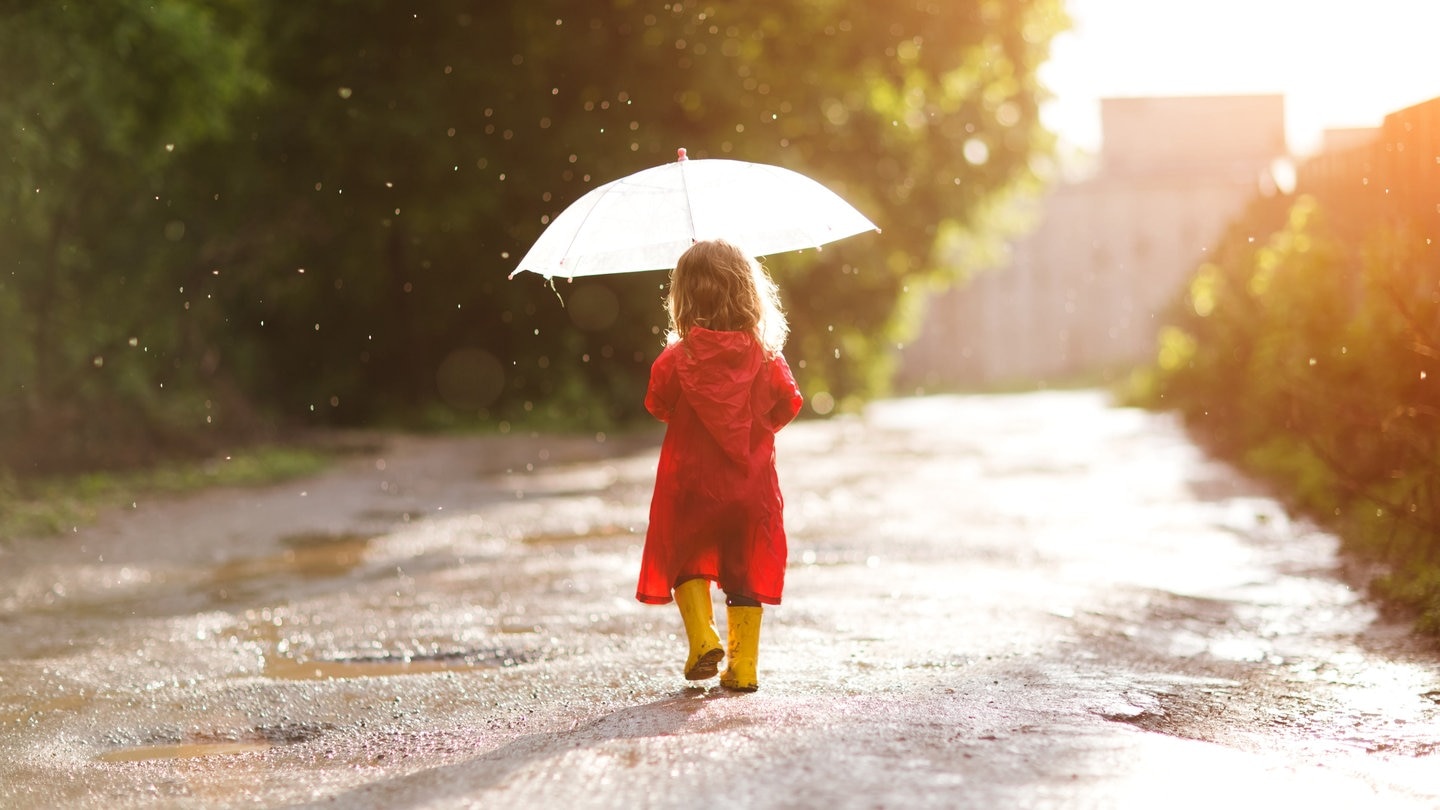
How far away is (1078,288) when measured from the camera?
2972 centimetres

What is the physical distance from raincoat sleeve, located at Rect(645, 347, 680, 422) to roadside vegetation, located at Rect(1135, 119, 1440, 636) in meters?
3.11

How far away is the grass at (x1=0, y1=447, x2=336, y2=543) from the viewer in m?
10.1

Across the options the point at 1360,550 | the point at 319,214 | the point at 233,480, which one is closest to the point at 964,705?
the point at 1360,550

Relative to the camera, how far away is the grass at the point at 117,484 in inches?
399

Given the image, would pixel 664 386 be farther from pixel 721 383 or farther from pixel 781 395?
pixel 781 395

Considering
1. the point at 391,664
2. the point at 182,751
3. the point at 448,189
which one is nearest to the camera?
the point at 182,751

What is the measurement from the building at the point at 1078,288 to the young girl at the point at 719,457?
24.4 meters

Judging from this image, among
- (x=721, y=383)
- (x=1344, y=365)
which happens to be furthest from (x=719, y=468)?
(x=1344, y=365)

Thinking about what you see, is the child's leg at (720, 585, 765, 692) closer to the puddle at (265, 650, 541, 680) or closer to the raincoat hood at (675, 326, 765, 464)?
the raincoat hood at (675, 326, 765, 464)

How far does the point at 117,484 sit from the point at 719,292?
8686 millimetres

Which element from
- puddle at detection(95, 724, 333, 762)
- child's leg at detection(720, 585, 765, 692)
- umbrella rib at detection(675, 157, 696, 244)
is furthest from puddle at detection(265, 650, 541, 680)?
umbrella rib at detection(675, 157, 696, 244)

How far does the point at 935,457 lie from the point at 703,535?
9863 millimetres

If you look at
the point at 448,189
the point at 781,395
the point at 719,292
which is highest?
the point at 448,189

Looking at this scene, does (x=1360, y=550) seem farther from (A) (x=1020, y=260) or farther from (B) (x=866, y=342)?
(A) (x=1020, y=260)
